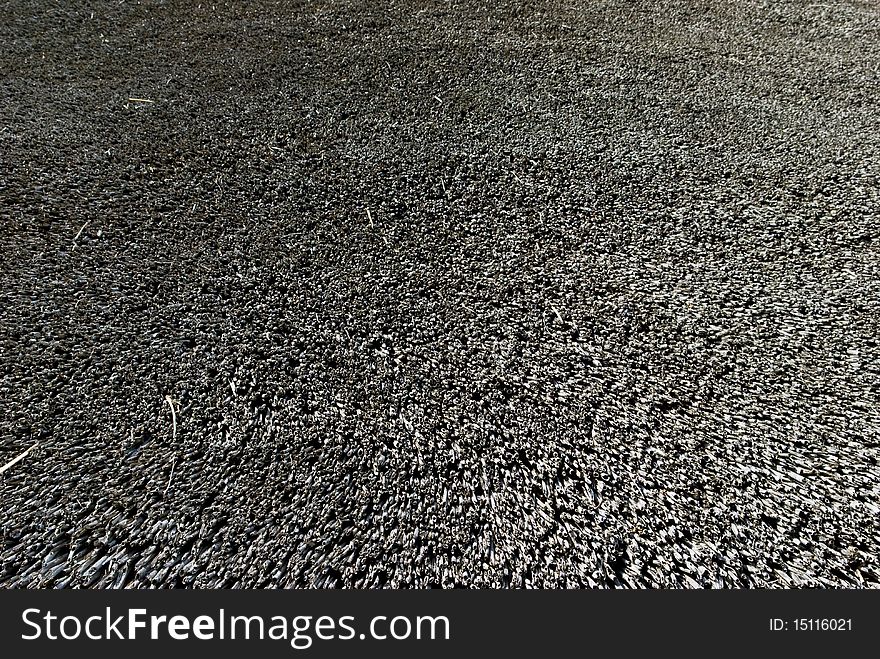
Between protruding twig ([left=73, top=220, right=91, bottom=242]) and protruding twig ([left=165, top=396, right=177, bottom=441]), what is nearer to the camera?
protruding twig ([left=165, top=396, right=177, bottom=441])

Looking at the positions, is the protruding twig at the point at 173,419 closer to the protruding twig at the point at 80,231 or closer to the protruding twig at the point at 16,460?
the protruding twig at the point at 16,460

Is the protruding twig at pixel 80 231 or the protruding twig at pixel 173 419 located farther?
the protruding twig at pixel 80 231

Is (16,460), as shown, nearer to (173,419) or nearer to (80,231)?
(173,419)

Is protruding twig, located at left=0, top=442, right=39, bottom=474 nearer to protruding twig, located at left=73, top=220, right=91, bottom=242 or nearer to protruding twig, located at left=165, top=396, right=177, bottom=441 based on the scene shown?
protruding twig, located at left=165, top=396, right=177, bottom=441

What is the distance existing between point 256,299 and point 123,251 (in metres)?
0.27

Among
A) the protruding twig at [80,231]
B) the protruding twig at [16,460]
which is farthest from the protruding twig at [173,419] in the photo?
the protruding twig at [80,231]

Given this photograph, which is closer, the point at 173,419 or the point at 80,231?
the point at 173,419

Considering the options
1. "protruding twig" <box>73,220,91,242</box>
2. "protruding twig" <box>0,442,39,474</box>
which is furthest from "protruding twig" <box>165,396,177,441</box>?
"protruding twig" <box>73,220,91,242</box>

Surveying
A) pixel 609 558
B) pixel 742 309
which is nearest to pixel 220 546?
pixel 609 558

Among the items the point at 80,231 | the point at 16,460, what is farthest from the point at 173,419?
the point at 80,231

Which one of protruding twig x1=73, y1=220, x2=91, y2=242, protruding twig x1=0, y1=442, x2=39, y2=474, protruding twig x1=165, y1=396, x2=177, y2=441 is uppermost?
protruding twig x1=73, y1=220, x2=91, y2=242

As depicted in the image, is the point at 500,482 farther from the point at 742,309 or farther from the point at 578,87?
the point at 578,87

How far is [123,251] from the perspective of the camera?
119 centimetres

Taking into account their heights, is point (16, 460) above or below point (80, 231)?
below
